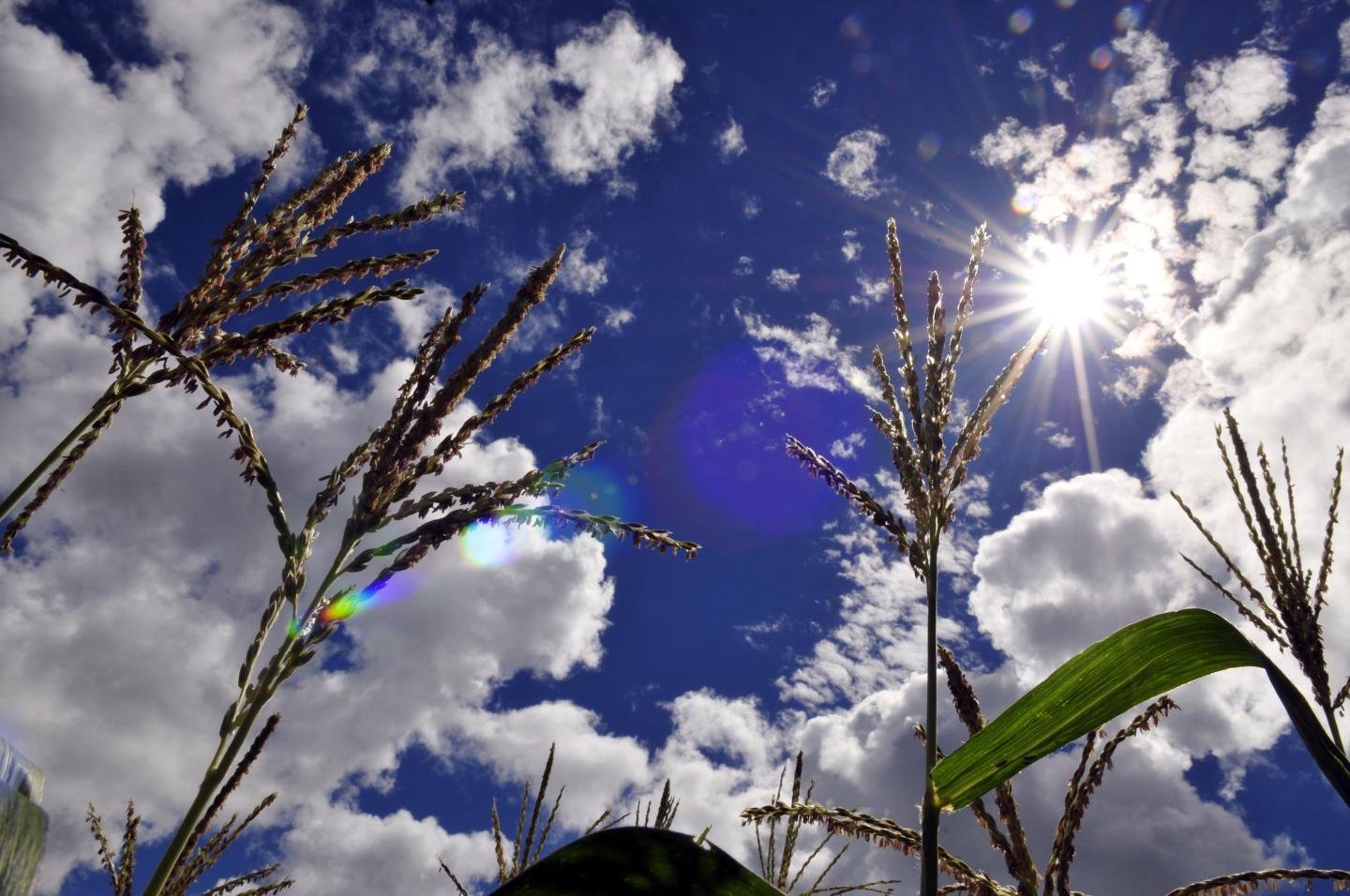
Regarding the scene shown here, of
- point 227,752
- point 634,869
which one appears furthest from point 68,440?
point 634,869

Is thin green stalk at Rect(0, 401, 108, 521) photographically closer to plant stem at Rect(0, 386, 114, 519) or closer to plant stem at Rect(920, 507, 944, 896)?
plant stem at Rect(0, 386, 114, 519)

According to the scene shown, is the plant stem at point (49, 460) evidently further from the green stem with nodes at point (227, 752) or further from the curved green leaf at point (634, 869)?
the curved green leaf at point (634, 869)

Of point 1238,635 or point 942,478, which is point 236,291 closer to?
point 942,478

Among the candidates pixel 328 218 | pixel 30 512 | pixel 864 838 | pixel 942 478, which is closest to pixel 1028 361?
pixel 942 478

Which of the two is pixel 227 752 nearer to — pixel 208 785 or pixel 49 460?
pixel 208 785

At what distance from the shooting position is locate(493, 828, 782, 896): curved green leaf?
21.3 inches

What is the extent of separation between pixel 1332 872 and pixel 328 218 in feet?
8.75

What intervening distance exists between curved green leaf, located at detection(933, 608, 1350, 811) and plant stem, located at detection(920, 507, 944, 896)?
58 mm

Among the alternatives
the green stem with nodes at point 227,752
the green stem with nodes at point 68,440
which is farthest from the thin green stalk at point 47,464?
the green stem with nodes at point 227,752

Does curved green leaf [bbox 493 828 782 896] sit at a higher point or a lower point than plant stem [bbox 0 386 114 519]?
lower

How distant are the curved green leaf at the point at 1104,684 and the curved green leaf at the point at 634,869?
0.40 metres

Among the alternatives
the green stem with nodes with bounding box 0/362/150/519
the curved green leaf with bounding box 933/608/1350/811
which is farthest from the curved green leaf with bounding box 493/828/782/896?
the green stem with nodes with bounding box 0/362/150/519

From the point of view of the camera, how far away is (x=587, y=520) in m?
1.32

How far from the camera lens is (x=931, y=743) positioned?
3.93 feet
